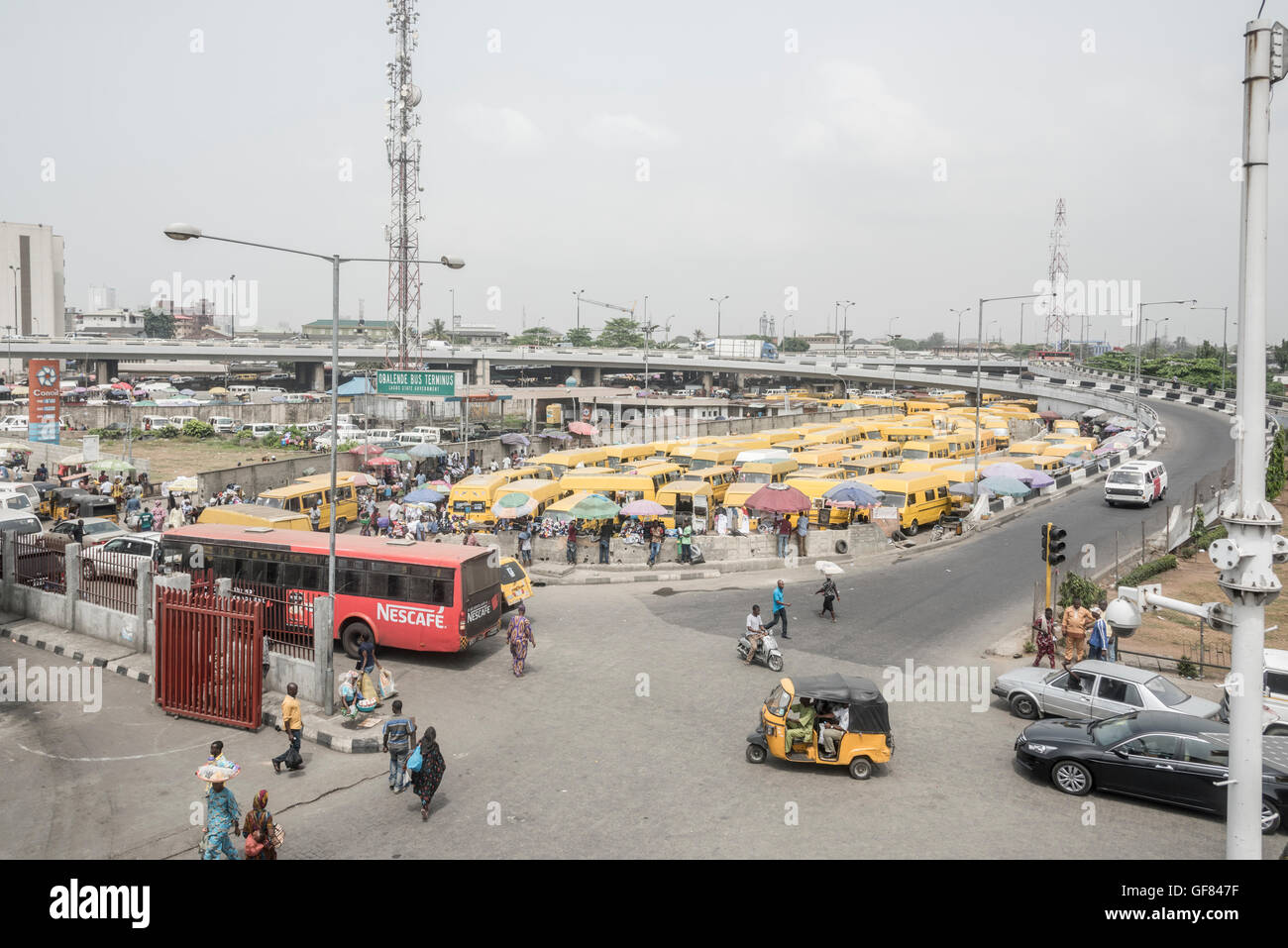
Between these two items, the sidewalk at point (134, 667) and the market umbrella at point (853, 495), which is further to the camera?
the market umbrella at point (853, 495)

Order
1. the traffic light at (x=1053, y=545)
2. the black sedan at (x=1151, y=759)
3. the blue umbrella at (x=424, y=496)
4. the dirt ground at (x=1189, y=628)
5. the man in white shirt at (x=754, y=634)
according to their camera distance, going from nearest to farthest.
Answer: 1. the black sedan at (x=1151, y=759)
2. the man in white shirt at (x=754, y=634)
3. the traffic light at (x=1053, y=545)
4. the dirt ground at (x=1189, y=628)
5. the blue umbrella at (x=424, y=496)

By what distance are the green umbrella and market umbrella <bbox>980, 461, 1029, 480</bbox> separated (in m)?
32.8

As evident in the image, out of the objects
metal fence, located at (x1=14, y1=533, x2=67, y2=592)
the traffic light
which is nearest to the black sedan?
the traffic light

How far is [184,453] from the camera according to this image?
5366 cm

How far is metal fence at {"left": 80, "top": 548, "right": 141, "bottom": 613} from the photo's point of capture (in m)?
18.0

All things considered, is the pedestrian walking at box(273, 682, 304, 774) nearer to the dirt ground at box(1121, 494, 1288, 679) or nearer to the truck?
the dirt ground at box(1121, 494, 1288, 679)

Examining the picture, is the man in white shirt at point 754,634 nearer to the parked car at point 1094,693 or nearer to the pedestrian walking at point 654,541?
the parked car at point 1094,693

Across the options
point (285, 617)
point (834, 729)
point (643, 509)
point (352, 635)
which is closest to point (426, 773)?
point (834, 729)

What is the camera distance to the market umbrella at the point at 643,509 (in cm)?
2569

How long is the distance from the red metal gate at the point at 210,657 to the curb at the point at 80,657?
202 cm

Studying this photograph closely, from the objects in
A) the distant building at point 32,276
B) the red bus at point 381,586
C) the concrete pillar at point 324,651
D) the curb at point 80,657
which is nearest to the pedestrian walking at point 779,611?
the red bus at point 381,586

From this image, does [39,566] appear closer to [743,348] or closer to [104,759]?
[104,759]

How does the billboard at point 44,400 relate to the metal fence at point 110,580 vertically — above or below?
above
